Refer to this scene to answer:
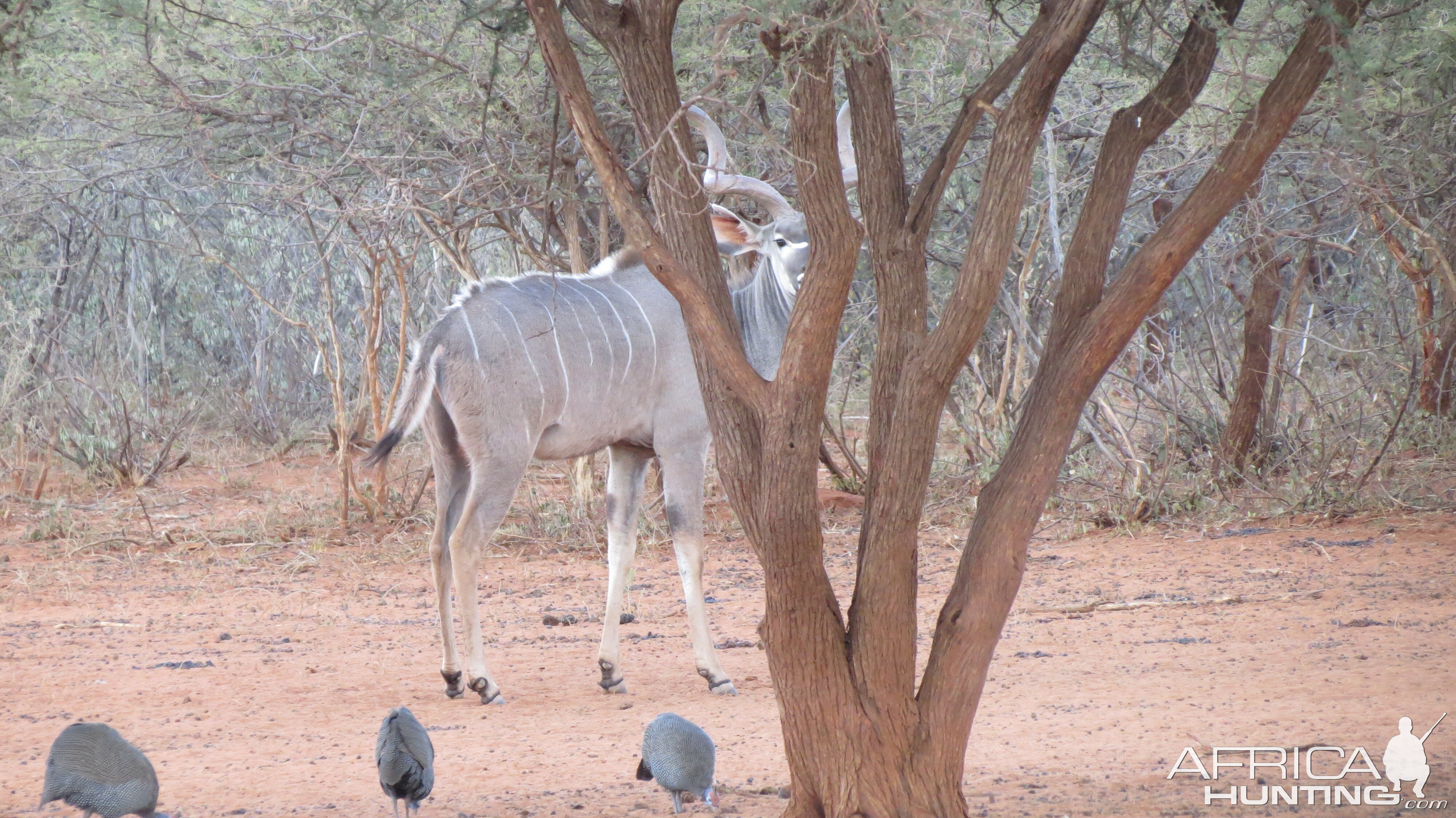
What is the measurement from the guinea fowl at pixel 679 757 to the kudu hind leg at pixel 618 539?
1690 millimetres

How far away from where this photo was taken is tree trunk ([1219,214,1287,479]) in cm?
810

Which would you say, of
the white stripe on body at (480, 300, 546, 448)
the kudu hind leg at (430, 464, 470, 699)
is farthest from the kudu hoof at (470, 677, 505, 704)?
the white stripe on body at (480, 300, 546, 448)

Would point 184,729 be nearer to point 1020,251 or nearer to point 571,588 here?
point 571,588

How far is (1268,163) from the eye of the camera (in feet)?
24.8

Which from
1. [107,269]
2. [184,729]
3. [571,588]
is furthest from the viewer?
[107,269]

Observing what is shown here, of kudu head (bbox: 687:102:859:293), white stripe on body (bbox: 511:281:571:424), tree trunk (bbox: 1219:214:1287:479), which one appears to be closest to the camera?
white stripe on body (bbox: 511:281:571:424)

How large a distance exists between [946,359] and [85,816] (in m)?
2.46

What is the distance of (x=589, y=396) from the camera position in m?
5.45

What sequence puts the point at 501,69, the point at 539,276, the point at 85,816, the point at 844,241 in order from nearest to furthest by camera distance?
the point at 844,241, the point at 85,816, the point at 539,276, the point at 501,69

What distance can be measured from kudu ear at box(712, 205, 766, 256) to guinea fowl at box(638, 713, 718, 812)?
9.82 feet

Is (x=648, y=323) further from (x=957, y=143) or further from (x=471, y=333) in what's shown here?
(x=957, y=143)

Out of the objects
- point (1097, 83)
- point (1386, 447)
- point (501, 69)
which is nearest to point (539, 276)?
point (501, 69)

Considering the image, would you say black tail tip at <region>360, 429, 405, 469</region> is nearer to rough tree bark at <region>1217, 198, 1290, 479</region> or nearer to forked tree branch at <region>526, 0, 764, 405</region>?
forked tree branch at <region>526, 0, 764, 405</region>

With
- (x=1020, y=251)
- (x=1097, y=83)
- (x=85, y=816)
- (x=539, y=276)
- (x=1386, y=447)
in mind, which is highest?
(x=1097, y=83)
